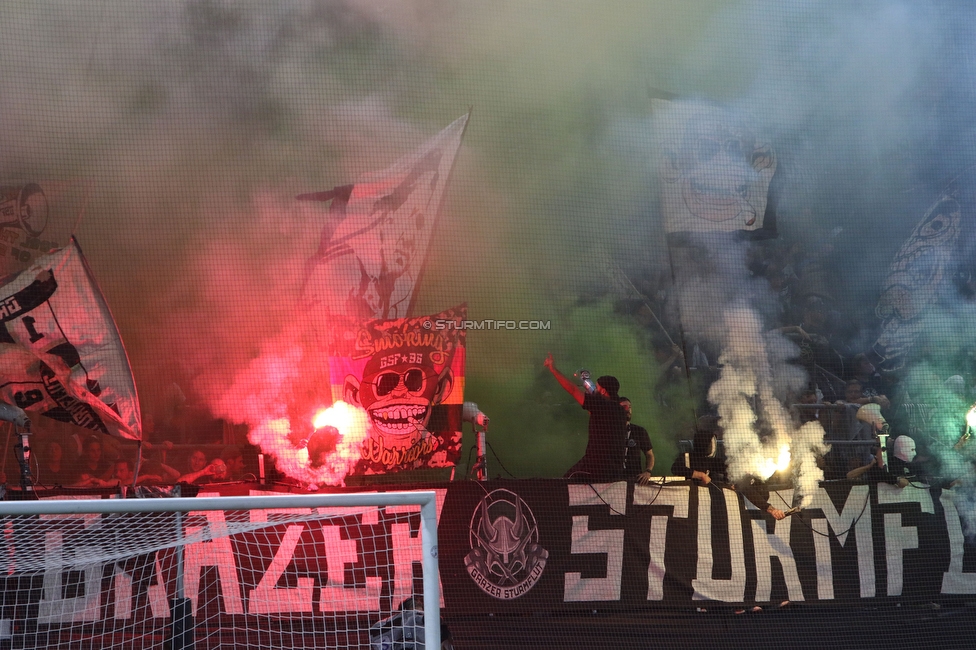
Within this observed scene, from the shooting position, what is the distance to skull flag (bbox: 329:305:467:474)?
5.27 metres

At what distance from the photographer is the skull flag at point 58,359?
17.0 ft

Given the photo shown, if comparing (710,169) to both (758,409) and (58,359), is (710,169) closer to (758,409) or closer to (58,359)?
(758,409)

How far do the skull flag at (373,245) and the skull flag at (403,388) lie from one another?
209 millimetres

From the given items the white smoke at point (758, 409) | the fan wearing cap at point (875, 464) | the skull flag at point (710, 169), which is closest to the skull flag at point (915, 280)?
the fan wearing cap at point (875, 464)

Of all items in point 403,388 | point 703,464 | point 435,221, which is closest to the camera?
point 703,464

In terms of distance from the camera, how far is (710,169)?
5875 mm

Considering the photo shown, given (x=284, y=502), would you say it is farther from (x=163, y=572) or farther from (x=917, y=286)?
(x=917, y=286)

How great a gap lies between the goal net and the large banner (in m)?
0.01

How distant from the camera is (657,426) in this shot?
6090 mm

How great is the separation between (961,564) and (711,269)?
8.50 ft

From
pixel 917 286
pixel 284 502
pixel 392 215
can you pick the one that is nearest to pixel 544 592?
pixel 284 502

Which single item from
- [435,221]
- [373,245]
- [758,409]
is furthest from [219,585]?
[758,409]

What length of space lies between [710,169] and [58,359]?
4.89 meters

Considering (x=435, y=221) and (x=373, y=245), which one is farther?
(x=435, y=221)
